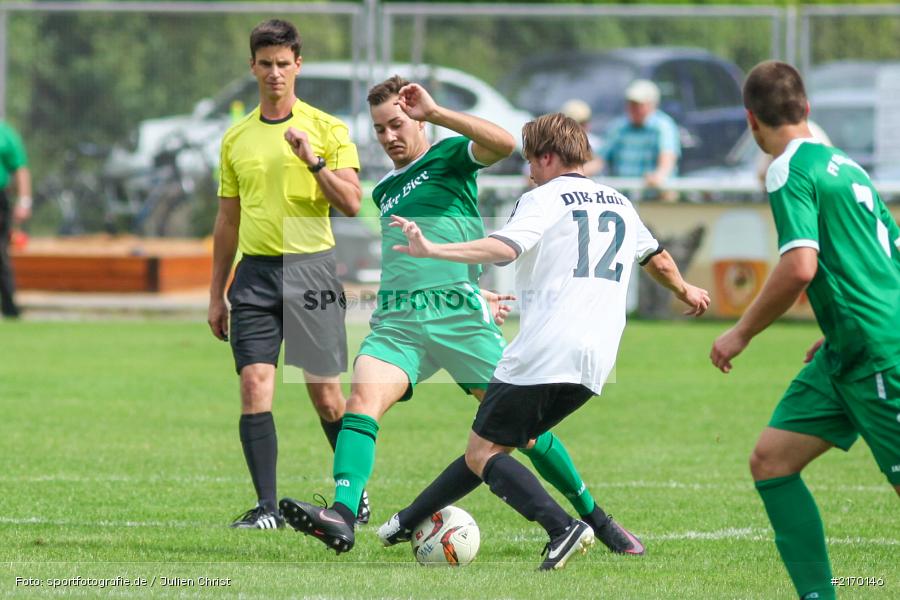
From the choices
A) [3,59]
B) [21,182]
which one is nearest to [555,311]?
[21,182]

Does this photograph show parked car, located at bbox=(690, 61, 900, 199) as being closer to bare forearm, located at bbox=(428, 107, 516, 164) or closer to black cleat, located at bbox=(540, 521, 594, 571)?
bare forearm, located at bbox=(428, 107, 516, 164)

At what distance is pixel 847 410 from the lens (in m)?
5.01

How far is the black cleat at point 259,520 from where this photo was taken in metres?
6.86

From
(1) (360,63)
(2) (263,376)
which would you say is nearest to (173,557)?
(2) (263,376)

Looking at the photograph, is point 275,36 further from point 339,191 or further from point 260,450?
point 260,450

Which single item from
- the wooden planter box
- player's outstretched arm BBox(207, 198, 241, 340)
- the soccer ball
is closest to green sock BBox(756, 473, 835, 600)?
the soccer ball

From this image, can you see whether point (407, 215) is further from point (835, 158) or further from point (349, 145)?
point (835, 158)

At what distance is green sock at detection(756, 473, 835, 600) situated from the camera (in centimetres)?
512

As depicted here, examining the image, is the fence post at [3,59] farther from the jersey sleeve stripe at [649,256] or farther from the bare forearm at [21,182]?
the jersey sleeve stripe at [649,256]

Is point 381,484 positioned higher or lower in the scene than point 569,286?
lower

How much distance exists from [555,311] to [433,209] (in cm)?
112

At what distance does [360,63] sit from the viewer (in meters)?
17.2

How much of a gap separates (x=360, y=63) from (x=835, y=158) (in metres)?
12.6

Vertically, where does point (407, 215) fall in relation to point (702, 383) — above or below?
above
